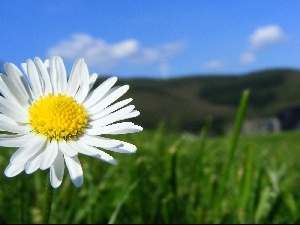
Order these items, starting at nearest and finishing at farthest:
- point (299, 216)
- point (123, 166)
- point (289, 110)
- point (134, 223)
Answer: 1. point (299, 216)
2. point (134, 223)
3. point (123, 166)
4. point (289, 110)

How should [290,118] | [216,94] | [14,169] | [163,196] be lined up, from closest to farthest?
[14,169]
[163,196]
[290,118]
[216,94]

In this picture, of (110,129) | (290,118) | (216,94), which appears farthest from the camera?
(216,94)

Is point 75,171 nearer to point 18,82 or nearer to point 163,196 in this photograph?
point 18,82

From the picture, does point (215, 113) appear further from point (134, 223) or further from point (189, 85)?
point (134, 223)

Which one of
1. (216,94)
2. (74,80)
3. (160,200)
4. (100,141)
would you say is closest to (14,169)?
(100,141)

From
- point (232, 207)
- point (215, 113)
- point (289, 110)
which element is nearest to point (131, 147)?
point (232, 207)

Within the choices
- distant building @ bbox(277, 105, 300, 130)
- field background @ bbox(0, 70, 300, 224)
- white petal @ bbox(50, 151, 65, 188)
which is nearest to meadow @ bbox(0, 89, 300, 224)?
field background @ bbox(0, 70, 300, 224)

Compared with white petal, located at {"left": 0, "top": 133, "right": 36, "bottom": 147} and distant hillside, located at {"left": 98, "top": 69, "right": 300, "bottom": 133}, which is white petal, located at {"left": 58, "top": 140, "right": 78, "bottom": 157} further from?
distant hillside, located at {"left": 98, "top": 69, "right": 300, "bottom": 133}
